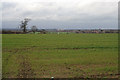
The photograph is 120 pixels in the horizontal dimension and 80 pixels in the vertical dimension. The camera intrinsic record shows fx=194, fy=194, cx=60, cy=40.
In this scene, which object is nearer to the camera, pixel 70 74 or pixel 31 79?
pixel 31 79

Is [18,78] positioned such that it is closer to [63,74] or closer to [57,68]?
[63,74]

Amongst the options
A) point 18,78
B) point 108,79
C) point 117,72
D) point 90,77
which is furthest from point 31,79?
point 117,72

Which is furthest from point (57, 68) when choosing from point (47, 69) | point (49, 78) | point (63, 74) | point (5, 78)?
point (5, 78)

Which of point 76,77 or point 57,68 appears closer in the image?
point 76,77

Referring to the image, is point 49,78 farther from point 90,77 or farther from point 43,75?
point 90,77

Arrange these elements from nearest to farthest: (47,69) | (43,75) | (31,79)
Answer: (31,79) < (43,75) < (47,69)

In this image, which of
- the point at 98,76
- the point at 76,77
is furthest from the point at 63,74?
the point at 98,76

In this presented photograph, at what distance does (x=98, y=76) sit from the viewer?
818cm

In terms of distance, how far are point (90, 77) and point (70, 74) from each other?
100 centimetres

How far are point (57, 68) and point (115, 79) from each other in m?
3.21

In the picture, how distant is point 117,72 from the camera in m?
8.98

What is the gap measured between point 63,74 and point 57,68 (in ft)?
4.46

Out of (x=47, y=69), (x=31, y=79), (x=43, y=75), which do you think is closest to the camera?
(x=31, y=79)

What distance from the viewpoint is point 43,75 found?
8445mm
